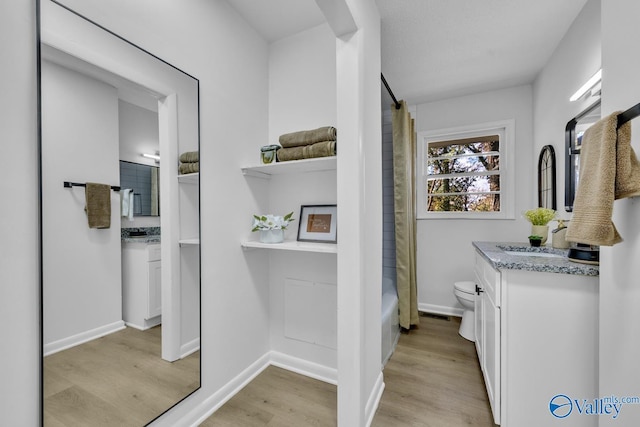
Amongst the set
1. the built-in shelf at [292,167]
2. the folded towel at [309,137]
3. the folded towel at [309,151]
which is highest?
the folded towel at [309,137]

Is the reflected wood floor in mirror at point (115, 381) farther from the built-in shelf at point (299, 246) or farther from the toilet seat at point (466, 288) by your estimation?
the toilet seat at point (466, 288)

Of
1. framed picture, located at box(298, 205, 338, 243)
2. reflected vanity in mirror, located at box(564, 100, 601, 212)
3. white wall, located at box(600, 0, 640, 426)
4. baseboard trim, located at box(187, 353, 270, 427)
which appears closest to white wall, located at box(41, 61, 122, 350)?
baseboard trim, located at box(187, 353, 270, 427)

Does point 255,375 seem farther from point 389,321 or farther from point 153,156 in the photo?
point 153,156

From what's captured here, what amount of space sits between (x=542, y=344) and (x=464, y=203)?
2061 millimetres

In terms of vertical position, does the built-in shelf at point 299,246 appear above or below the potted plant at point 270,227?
below

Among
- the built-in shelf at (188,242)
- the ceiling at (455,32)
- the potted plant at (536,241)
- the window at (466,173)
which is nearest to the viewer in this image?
the built-in shelf at (188,242)

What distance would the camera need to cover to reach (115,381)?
117 centimetres

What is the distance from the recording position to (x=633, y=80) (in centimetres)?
94

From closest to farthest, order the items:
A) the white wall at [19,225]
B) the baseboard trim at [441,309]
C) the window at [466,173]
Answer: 1. the white wall at [19,225]
2. the window at [466,173]
3. the baseboard trim at [441,309]

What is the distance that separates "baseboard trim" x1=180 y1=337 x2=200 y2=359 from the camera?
1445mm

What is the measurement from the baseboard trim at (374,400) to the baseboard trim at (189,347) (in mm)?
998

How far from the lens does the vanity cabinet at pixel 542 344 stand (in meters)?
1.25

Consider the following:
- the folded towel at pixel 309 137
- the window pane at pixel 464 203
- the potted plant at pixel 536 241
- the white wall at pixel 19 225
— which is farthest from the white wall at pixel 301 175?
the window pane at pixel 464 203

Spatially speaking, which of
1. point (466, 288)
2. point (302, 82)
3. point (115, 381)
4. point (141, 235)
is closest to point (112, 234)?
point (141, 235)
